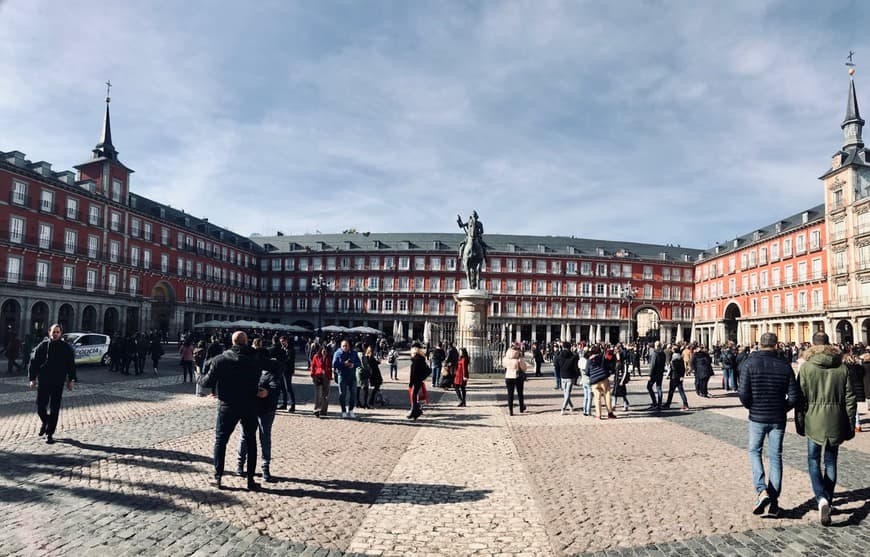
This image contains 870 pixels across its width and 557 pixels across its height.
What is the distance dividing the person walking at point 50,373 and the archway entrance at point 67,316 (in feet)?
121

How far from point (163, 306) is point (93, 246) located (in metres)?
10.7

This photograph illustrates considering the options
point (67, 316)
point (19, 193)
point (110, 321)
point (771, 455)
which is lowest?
point (771, 455)

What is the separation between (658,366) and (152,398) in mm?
12749

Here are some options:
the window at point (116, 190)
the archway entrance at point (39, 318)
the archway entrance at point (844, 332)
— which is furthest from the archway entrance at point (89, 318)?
the archway entrance at point (844, 332)

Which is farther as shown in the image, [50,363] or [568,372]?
[568,372]

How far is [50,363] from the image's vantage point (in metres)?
8.12

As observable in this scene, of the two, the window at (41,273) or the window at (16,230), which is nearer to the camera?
the window at (16,230)

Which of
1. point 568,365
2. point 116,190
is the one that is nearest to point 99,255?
point 116,190

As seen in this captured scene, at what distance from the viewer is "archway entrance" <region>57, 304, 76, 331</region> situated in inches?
1523

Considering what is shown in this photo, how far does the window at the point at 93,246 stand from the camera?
4112 centimetres

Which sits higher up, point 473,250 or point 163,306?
point 473,250

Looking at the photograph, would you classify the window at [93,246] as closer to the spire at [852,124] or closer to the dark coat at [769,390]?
the dark coat at [769,390]

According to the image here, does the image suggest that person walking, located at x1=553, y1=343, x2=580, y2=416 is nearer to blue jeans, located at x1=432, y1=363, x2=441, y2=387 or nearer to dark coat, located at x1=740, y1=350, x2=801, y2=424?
blue jeans, located at x1=432, y1=363, x2=441, y2=387

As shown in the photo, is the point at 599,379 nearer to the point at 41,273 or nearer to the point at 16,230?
the point at 16,230
